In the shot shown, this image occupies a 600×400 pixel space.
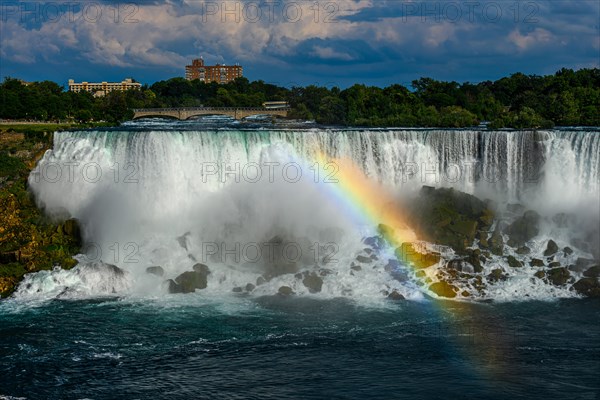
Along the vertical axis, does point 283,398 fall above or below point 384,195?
below

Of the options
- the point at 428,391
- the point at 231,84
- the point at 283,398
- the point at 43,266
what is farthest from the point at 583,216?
the point at 231,84

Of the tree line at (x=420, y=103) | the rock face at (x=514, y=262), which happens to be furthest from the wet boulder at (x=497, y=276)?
the tree line at (x=420, y=103)

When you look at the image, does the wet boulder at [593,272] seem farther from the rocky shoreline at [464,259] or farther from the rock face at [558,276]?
the rock face at [558,276]

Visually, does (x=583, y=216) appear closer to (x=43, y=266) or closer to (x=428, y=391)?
(x=428, y=391)

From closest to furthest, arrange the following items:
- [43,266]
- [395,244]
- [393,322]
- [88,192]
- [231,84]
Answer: [393,322] < [43,266] < [395,244] < [88,192] < [231,84]

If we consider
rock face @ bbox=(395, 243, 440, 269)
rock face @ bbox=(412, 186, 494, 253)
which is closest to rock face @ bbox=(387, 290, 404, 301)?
rock face @ bbox=(395, 243, 440, 269)

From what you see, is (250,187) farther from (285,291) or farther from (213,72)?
(213,72)
